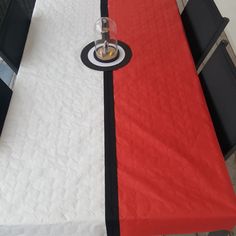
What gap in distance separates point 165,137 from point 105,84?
0.36 m

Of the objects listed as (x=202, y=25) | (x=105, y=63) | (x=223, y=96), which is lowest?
(x=223, y=96)

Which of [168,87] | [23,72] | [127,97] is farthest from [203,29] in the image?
[23,72]

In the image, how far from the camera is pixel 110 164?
85 centimetres

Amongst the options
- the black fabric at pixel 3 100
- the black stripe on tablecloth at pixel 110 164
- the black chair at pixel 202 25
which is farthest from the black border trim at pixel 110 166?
the black chair at pixel 202 25

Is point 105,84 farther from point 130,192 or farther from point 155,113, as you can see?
point 130,192

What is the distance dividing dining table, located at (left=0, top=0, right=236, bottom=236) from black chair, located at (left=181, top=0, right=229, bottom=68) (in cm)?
10

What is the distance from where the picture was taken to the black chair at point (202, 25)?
1.14 metres

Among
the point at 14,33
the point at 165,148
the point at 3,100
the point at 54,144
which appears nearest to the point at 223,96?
the point at 165,148

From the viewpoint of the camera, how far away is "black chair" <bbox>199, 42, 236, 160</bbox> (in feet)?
3.01

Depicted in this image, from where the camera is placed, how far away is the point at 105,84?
3.57ft

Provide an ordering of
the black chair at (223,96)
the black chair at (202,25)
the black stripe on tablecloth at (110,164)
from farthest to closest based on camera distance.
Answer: the black chair at (202,25) < the black chair at (223,96) < the black stripe on tablecloth at (110,164)

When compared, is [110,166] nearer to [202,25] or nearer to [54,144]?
[54,144]

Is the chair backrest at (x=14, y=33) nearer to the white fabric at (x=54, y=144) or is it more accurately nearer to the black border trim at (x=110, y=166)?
the white fabric at (x=54, y=144)

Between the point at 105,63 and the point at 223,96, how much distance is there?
20.8 inches
